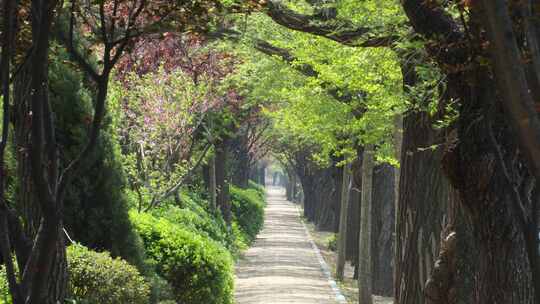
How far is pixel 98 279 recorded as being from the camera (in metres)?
10.1

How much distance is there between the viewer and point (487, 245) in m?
7.27

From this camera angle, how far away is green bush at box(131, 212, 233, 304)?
15227 mm

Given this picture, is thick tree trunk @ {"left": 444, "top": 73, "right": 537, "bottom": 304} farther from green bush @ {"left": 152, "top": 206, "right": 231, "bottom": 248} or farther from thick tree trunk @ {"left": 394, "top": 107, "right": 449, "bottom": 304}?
green bush @ {"left": 152, "top": 206, "right": 231, "bottom": 248}

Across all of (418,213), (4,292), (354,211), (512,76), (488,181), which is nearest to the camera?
(512,76)

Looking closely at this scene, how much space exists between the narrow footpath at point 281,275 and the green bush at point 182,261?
3845mm

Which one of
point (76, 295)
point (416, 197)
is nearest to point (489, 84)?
point (416, 197)

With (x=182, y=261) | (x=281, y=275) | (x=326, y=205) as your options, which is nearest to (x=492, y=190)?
(x=182, y=261)

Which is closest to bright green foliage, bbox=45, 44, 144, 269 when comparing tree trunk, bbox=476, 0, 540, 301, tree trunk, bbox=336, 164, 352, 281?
tree trunk, bbox=476, 0, 540, 301

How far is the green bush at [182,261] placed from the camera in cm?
1523

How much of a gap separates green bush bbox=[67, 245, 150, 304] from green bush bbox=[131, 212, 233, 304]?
4453mm

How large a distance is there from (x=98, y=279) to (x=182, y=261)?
5.33 metres

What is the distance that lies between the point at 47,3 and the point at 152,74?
58.2 feet

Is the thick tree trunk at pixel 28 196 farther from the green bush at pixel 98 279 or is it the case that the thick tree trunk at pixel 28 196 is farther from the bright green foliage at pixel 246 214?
the bright green foliage at pixel 246 214

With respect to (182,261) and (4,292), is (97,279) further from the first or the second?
(182,261)
